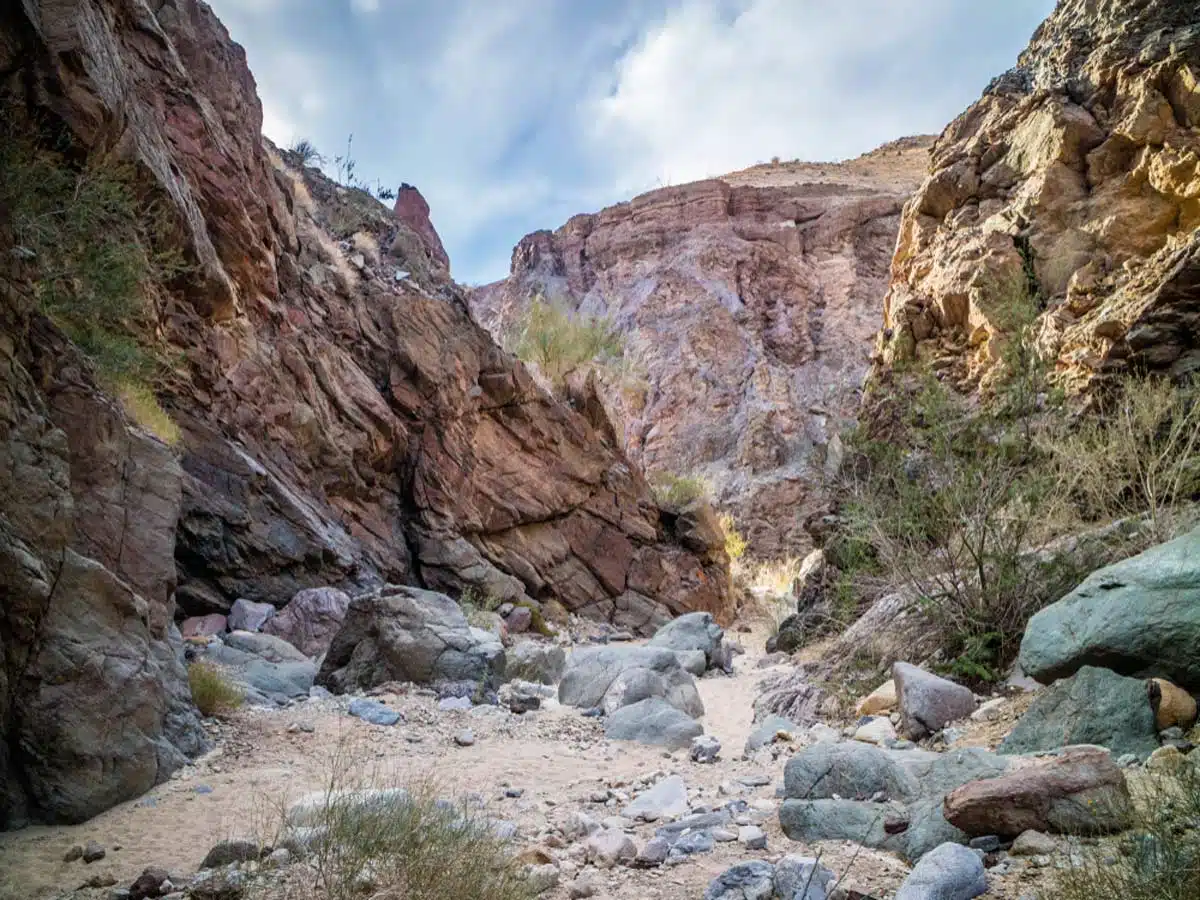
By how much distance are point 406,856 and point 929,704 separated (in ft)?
13.8

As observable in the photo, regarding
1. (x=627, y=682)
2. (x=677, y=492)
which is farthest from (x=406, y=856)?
(x=677, y=492)

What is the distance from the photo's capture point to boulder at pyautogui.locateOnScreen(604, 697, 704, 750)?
6387mm

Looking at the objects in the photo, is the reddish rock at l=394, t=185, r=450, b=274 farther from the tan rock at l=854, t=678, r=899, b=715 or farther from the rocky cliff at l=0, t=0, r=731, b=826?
the tan rock at l=854, t=678, r=899, b=715

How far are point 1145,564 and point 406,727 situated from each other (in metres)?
5.68

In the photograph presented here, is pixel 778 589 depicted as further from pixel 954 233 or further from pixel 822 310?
pixel 822 310

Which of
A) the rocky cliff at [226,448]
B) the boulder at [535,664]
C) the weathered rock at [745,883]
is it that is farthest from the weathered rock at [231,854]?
the boulder at [535,664]

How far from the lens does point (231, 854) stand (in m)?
2.98

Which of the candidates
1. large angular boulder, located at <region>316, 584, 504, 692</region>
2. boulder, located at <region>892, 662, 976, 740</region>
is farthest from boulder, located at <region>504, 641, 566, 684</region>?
boulder, located at <region>892, 662, 976, 740</region>

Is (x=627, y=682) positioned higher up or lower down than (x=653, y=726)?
higher up

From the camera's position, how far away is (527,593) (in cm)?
1652

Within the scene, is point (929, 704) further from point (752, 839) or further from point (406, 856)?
point (406, 856)

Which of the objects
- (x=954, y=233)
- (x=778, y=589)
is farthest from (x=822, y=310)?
(x=954, y=233)

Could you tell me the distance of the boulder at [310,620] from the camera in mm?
9922

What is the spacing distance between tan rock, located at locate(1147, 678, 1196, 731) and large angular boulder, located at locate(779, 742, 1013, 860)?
2.69 feet
